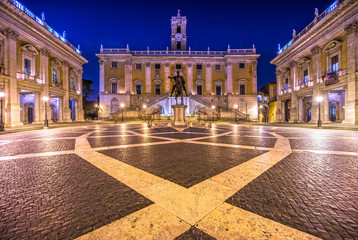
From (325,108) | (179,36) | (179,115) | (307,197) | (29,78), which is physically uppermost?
(179,36)

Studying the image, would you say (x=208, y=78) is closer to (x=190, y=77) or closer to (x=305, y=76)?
(x=190, y=77)

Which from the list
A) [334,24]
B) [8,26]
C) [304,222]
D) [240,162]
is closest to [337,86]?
[334,24]

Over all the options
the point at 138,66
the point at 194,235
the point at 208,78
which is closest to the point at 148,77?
the point at 138,66

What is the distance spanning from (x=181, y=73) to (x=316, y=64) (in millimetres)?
24290

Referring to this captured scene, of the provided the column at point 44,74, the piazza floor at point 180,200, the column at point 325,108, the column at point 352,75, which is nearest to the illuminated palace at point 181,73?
the column at point 44,74

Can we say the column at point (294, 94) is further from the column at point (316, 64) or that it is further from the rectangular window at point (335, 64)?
the rectangular window at point (335, 64)

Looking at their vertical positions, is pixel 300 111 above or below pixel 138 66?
below

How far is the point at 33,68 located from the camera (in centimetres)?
1847

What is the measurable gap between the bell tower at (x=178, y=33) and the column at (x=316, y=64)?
31219mm

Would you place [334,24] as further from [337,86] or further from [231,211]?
[231,211]

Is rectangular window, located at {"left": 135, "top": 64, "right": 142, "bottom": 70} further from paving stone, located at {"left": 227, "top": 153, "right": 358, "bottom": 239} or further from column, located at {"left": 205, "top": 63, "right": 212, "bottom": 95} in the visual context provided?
→ paving stone, located at {"left": 227, "top": 153, "right": 358, "bottom": 239}

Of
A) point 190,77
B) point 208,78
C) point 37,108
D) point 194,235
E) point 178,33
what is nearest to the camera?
point 194,235

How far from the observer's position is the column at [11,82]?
1450cm

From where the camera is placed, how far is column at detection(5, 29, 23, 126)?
14.5 m
